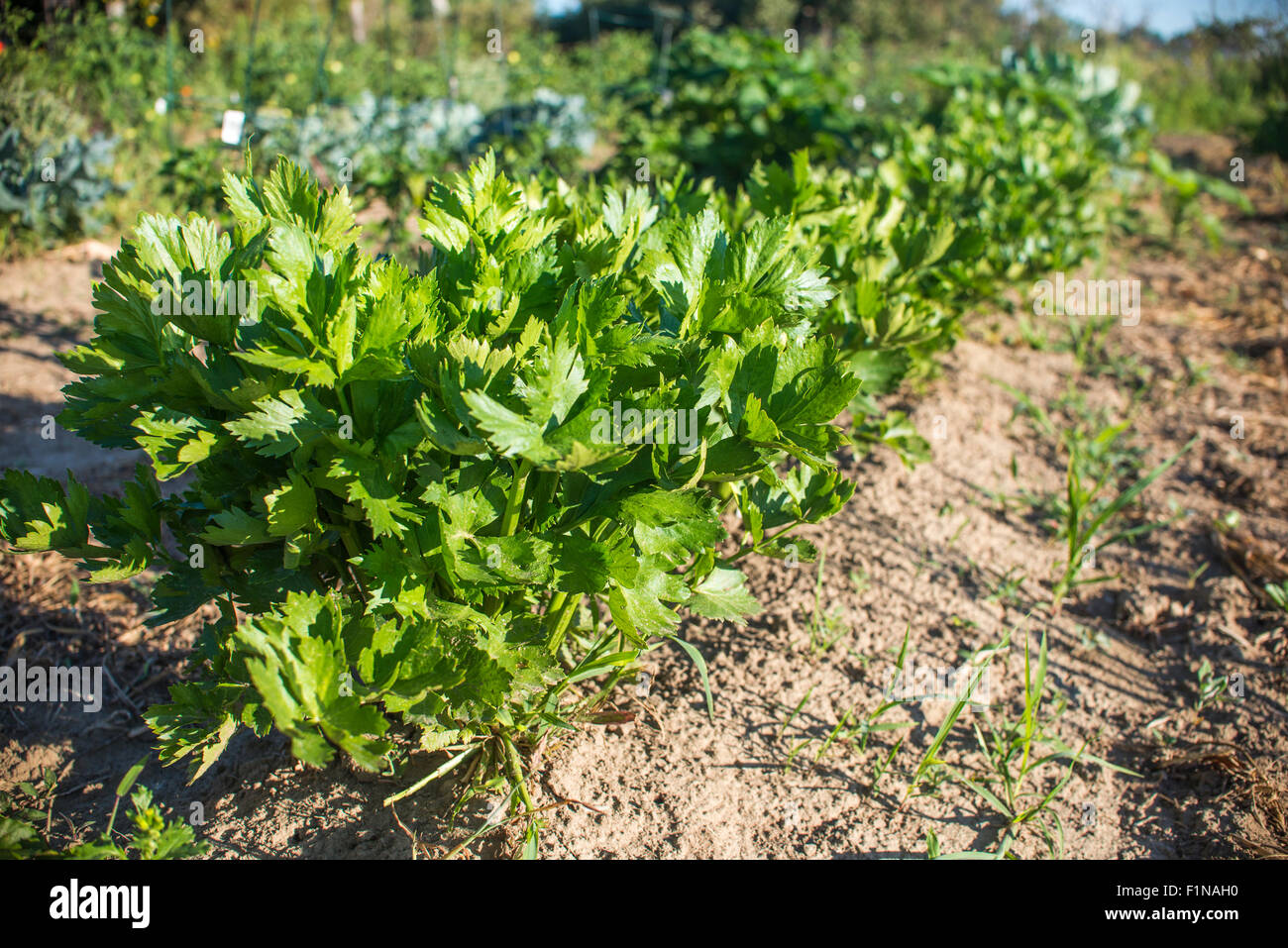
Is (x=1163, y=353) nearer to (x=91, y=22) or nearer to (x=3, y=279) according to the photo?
(x=3, y=279)

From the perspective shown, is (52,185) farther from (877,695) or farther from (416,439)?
(877,695)

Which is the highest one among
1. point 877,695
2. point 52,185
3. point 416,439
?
point 52,185

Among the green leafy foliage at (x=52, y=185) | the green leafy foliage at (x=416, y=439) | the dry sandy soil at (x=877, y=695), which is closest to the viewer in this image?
the green leafy foliage at (x=416, y=439)

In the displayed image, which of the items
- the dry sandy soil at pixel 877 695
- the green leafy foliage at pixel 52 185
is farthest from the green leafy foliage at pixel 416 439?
the green leafy foliage at pixel 52 185

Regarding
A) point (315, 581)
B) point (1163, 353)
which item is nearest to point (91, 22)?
point (315, 581)

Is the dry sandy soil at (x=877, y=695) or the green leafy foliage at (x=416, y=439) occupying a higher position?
the green leafy foliage at (x=416, y=439)

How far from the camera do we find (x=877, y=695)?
7.77ft

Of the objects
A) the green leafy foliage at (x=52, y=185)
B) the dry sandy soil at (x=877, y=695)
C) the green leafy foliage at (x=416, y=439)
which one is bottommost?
the dry sandy soil at (x=877, y=695)

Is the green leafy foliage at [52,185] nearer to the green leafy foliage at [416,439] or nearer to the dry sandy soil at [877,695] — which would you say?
the dry sandy soil at [877,695]

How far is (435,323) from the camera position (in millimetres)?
1491

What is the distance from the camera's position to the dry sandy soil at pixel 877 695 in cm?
193

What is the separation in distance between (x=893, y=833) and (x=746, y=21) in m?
26.8

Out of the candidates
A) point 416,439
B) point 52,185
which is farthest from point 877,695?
point 52,185

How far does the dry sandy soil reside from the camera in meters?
1.93
